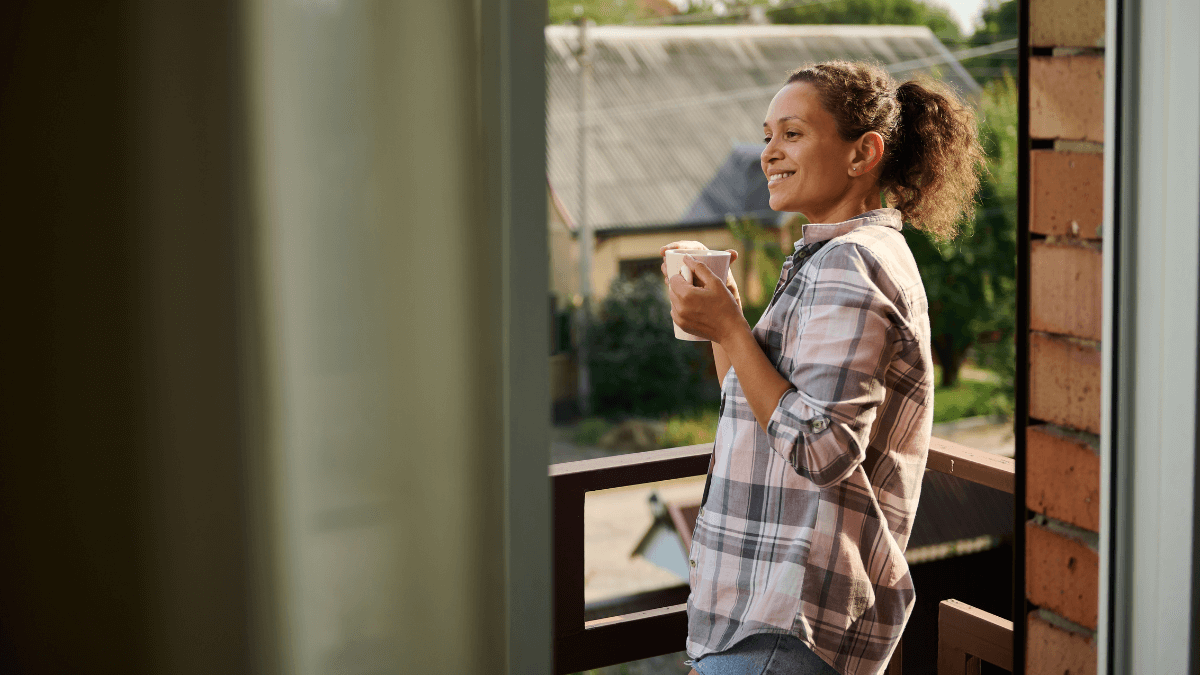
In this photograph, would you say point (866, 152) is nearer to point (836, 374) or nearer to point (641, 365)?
point (836, 374)

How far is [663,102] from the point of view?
1897 centimetres

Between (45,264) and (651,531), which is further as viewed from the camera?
(651,531)

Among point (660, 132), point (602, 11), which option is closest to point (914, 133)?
point (660, 132)

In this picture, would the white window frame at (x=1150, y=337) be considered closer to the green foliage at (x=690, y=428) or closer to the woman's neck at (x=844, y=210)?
the woman's neck at (x=844, y=210)

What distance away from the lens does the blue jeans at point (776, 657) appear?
109cm

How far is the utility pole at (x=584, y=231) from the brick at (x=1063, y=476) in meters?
15.7

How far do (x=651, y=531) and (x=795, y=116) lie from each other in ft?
39.4

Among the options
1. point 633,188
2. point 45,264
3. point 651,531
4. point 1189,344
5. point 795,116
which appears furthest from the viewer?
point 633,188

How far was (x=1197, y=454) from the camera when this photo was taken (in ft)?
3.23

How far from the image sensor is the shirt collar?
1186 mm

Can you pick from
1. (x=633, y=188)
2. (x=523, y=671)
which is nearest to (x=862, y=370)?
(x=523, y=671)

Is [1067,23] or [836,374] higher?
[1067,23]

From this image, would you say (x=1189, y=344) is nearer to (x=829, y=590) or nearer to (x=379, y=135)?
(x=829, y=590)

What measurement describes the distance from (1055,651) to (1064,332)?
0.39 metres
